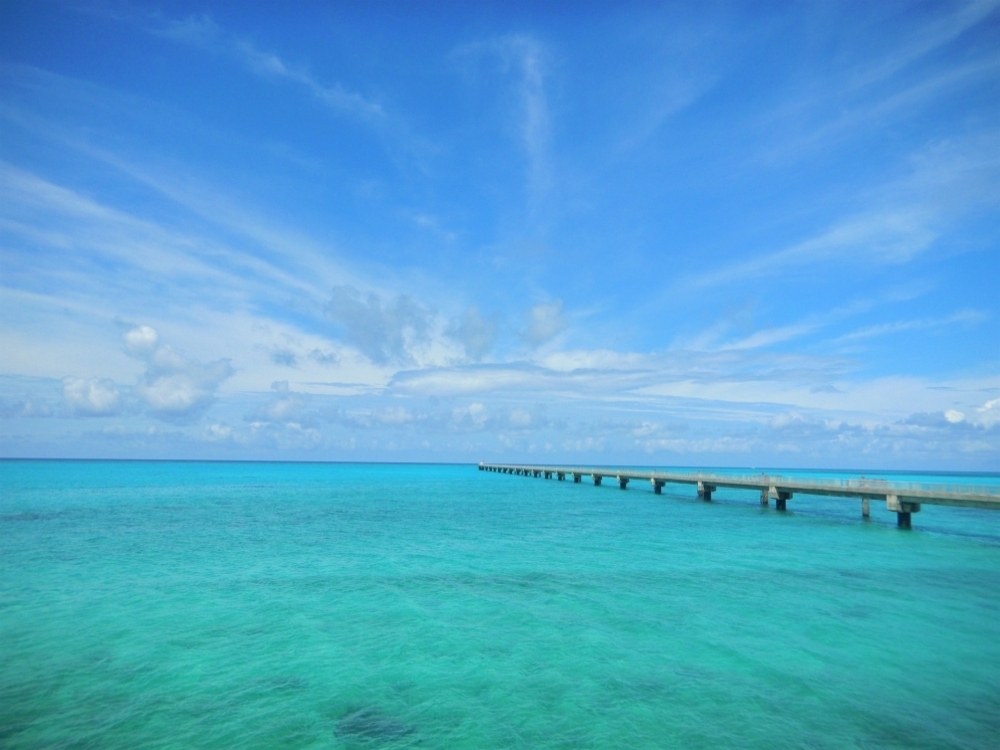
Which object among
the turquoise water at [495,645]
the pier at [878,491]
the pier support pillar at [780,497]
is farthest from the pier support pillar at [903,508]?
the pier support pillar at [780,497]

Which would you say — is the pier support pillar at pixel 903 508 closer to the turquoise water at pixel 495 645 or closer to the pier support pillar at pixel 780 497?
the turquoise water at pixel 495 645

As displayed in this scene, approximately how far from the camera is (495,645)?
38.0ft

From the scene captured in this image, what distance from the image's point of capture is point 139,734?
7.86m

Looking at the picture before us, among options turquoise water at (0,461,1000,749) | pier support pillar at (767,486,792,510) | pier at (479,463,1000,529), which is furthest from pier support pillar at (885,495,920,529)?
pier support pillar at (767,486,792,510)

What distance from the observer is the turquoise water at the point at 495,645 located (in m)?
8.17

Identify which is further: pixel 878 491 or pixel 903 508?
pixel 878 491

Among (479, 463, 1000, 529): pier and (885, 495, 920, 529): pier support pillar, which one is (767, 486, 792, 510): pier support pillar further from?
(885, 495, 920, 529): pier support pillar

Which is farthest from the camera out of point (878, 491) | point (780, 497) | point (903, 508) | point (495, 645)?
point (780, 497)

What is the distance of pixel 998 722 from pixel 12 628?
1900 centimetres

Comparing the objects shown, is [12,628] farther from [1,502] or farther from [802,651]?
[1,502]

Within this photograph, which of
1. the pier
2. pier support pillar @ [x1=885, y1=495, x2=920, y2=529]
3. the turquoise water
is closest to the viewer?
the turquoise water

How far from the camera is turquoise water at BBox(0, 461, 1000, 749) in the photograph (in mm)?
8172

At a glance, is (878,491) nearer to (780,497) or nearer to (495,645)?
(780,497)

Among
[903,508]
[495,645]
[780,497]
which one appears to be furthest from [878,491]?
[495,645]
